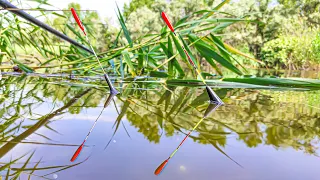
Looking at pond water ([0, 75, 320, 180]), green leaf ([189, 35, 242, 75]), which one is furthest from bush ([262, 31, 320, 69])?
pond water ([0, 75, 320, 180])

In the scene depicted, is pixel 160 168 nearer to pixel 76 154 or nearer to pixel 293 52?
pixel 76 154

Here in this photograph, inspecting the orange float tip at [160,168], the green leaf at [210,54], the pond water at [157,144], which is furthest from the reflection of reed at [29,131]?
the green leaf at [210,54]

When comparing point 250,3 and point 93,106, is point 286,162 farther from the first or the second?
point 250,3

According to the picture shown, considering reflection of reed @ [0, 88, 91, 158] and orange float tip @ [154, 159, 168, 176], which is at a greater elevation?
reflection of reed @ [0, 88, 91, 158]

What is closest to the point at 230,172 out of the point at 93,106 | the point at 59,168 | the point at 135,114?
the point at 59,168

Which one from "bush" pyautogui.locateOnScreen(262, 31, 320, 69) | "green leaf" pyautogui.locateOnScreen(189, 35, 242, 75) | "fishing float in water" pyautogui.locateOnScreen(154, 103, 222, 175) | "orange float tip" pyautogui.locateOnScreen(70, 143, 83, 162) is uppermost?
"green leaf" pyautogui.locateOnScreen(189, 35, 242, 75)

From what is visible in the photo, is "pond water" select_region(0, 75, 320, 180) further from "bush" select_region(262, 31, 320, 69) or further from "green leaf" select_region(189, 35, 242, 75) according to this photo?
"bush" select_region(262, 31, 320, 69)

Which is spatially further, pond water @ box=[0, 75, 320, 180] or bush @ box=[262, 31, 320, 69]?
bush @ box=[262, 31, 320, 69]

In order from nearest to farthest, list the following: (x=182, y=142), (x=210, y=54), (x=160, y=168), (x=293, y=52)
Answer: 1. (x=160, y=168)
2. (x=182, y=142)
3. (x=210, y=54)
4. (x=293, y=52)

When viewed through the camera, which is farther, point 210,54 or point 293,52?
point 293,52

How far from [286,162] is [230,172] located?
0.24ft

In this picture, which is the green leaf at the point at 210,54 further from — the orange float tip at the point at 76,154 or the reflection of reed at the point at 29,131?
the orange float tip at the point at 76,154

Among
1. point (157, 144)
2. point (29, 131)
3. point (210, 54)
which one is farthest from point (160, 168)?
point (210, 54)

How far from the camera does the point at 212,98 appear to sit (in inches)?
28.9
